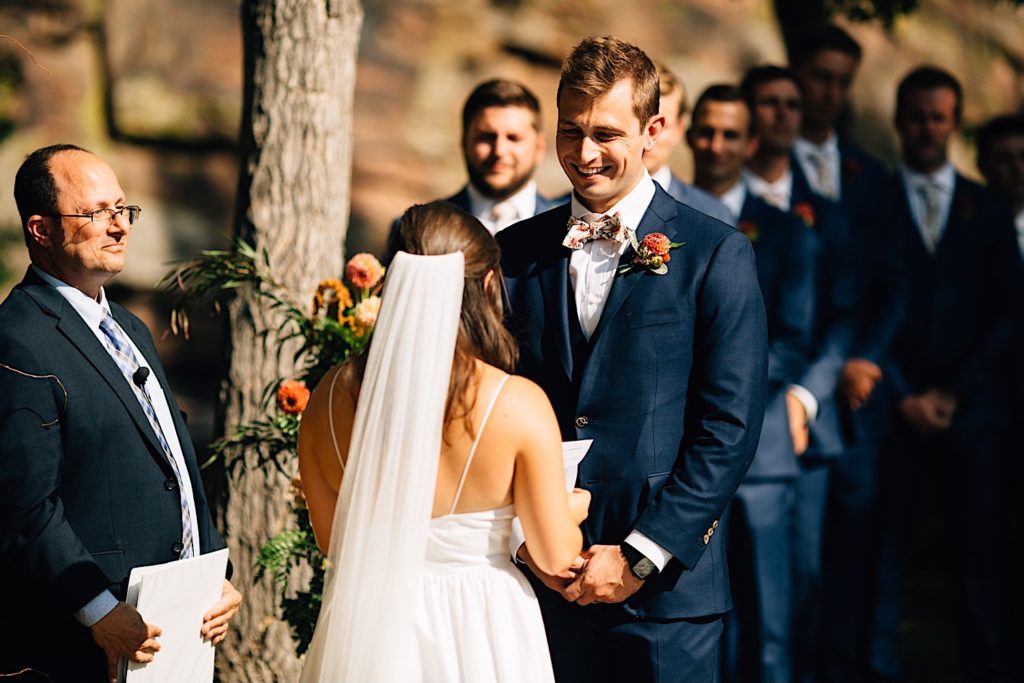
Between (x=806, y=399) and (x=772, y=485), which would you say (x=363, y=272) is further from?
(x=806, y=399)

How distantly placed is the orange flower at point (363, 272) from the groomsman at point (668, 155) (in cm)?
129

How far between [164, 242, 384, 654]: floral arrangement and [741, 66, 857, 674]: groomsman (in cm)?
226

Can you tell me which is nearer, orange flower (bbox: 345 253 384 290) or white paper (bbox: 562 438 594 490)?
white paper (bbox: 562 438 594 490)

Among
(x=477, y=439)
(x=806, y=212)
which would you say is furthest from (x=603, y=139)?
(x=806, y=212)

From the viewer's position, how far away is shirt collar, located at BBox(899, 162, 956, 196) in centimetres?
626

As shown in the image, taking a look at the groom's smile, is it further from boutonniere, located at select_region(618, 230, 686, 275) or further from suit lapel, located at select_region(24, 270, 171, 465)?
suit lapel, located at select_region(24, 270, 171, 465)

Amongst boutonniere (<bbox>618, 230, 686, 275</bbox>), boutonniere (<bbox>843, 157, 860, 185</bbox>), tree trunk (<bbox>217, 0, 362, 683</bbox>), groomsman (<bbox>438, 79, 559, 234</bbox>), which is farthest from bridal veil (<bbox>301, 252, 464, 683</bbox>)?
boutonniere (<bbox>843, 157, 860, 185</bbox>)

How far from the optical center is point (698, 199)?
17.2 feet

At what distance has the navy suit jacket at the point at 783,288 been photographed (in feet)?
17.7

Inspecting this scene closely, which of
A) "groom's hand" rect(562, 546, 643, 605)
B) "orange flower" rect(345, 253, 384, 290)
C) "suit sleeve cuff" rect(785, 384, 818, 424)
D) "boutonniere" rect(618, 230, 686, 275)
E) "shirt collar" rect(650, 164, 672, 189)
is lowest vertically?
"groom's hand" rect(562, 546, 643, 605)

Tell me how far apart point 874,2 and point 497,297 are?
516 cm

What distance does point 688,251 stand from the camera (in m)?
3.54

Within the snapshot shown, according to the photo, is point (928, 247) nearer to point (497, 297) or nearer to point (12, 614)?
point (497, 297)

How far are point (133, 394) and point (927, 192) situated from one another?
4.44 meters
